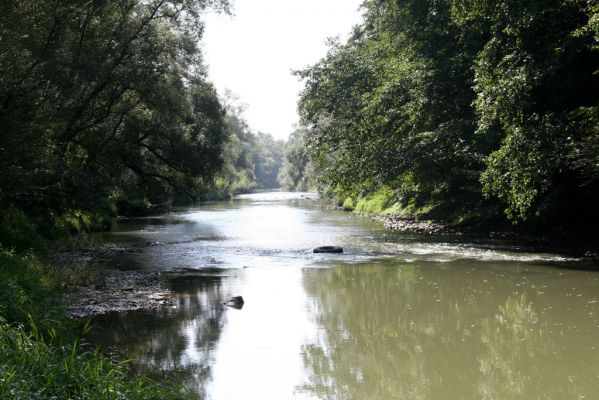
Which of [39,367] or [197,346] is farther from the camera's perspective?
[197,346]

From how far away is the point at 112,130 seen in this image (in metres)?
28.8

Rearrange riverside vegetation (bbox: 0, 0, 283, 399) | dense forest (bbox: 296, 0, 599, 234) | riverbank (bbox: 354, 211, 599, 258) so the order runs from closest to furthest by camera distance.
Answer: riverside vegetation (bbox: 0, 0, 283, 399), dense forest (bbox: 296, 0, 599, 234), riverbank (bbox: 354, 211, 599, 258)

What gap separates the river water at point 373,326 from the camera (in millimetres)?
9156

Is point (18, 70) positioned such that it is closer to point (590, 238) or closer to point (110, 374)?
point (110, 374)

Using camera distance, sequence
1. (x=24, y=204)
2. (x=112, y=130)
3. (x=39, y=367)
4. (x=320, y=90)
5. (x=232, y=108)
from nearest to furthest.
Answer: (x=39, y=367), (x=24, y=204), (x=112, y=130), (x=320, y=90), (x=232, y=108)

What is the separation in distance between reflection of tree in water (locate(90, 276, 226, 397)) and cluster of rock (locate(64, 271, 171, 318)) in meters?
0.49

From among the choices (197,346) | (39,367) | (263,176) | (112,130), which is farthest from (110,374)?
(263,176)

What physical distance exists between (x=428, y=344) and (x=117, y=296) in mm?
8063

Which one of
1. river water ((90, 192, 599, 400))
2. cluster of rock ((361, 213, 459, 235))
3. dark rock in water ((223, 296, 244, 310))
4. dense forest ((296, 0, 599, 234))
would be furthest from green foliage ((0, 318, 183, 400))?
cluster of rock ((361, 213, 459, 235))

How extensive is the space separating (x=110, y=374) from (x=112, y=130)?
2375 centimetres

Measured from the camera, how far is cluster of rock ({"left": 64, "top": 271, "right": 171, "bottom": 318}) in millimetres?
13445

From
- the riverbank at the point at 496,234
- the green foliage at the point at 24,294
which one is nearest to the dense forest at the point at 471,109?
the riverbank at the point at 496,234

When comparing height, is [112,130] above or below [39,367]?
above

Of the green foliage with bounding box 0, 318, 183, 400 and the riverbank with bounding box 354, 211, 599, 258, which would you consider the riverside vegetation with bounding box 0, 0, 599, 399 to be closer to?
the green foliage with bounding box 0, 318, 183, 400
